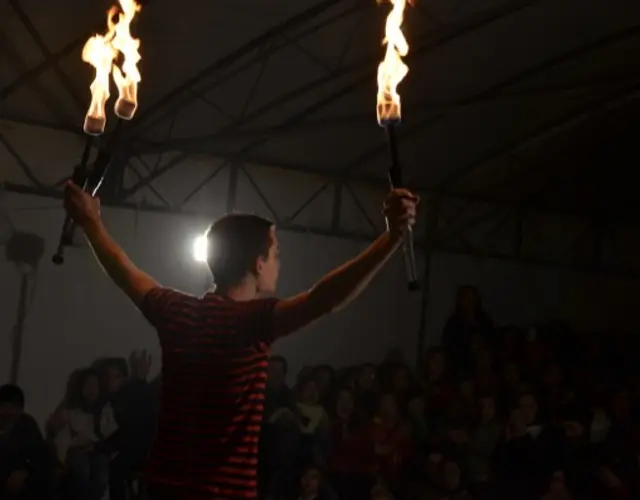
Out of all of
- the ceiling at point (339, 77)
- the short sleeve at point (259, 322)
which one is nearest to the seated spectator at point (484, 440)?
the ceiling at point (339, 77)

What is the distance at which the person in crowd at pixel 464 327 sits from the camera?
21.1ft

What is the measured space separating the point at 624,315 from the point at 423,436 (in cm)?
408

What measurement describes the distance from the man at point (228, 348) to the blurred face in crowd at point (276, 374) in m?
3.83

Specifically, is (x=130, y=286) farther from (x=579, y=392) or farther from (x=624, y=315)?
(x=624, y=315)

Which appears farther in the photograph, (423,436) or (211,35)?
(423,436)

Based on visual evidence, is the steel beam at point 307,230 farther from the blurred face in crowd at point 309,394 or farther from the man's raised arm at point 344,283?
the man's raised arm at point 344,283

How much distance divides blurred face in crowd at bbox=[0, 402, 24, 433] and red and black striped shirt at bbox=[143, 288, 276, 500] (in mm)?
3547

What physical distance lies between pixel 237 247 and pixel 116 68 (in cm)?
65

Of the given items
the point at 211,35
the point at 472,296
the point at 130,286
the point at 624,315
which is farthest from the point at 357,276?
the point at 624,315

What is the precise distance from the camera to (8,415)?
16.4ft

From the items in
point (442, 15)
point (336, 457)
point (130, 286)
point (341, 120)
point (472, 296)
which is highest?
point (442, 15)

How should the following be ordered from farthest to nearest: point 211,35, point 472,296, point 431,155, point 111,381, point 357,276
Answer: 1. point 472,296
2. point 431,155
3. point 111,381
4. point 211,35
5. point 357,276

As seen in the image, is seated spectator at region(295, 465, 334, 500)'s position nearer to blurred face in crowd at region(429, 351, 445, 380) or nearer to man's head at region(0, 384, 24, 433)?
blurred face in crowd at region(429, 351, 445, 380)

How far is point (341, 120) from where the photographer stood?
5.68m
